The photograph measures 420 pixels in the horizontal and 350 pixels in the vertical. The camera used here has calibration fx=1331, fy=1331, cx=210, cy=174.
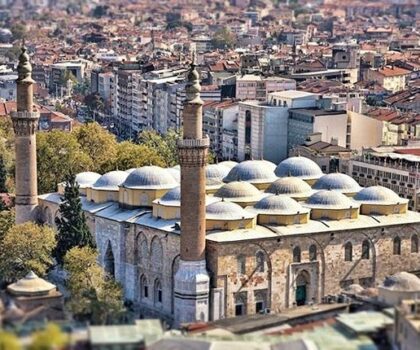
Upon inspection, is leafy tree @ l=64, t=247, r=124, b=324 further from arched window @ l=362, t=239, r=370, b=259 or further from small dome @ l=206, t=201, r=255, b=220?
arched window @ l=362, t=239, r=370, b=259

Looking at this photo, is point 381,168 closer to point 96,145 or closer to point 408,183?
point 408,183

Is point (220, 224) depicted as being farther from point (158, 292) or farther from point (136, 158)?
point (136, 158)

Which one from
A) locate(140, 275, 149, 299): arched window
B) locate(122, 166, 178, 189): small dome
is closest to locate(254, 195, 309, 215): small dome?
locate(122, 166, 178, 189): small dome

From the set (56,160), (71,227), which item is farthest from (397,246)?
(56,160)

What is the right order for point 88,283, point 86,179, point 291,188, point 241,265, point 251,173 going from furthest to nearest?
point 86,179, point 251,173, point 291,188, point 88,283, point 241,265

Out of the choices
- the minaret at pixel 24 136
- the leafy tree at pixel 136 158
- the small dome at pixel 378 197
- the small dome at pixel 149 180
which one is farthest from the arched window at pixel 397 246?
the leafy tree at pixel 136 158

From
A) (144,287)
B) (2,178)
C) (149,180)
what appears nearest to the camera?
(144,287)

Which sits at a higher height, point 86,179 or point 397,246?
point 86,179
